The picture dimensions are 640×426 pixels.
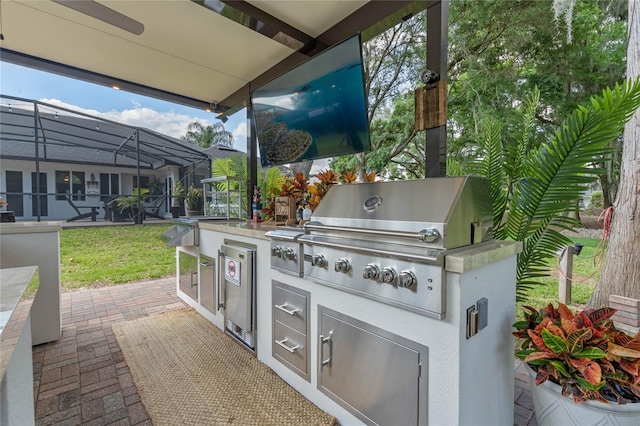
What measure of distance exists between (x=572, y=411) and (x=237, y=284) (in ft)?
7.10

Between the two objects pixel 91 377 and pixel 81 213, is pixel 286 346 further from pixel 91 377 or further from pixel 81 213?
pixel 81 213

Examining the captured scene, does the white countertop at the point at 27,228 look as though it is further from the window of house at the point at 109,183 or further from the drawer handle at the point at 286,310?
the window of house at the point at 109,183

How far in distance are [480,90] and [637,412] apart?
6100mm

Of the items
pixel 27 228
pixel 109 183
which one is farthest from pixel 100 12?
pixel 109 183

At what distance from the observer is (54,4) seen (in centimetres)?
225

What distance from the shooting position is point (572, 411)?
1.20 metres

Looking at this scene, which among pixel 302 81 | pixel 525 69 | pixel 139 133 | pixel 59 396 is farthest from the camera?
pixel 139 133

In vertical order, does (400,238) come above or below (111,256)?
above

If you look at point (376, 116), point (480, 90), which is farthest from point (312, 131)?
point (480, 90)

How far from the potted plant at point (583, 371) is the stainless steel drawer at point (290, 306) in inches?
46.7

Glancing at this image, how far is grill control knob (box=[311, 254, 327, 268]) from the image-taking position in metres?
1.55

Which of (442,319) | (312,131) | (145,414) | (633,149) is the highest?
(312,131)

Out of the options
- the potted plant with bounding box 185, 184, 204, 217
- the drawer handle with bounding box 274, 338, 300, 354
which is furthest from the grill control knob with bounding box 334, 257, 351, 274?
the potted plant with bounding box 185, 184, 204, 217

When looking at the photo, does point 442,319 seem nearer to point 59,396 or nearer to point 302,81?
point 302,81
